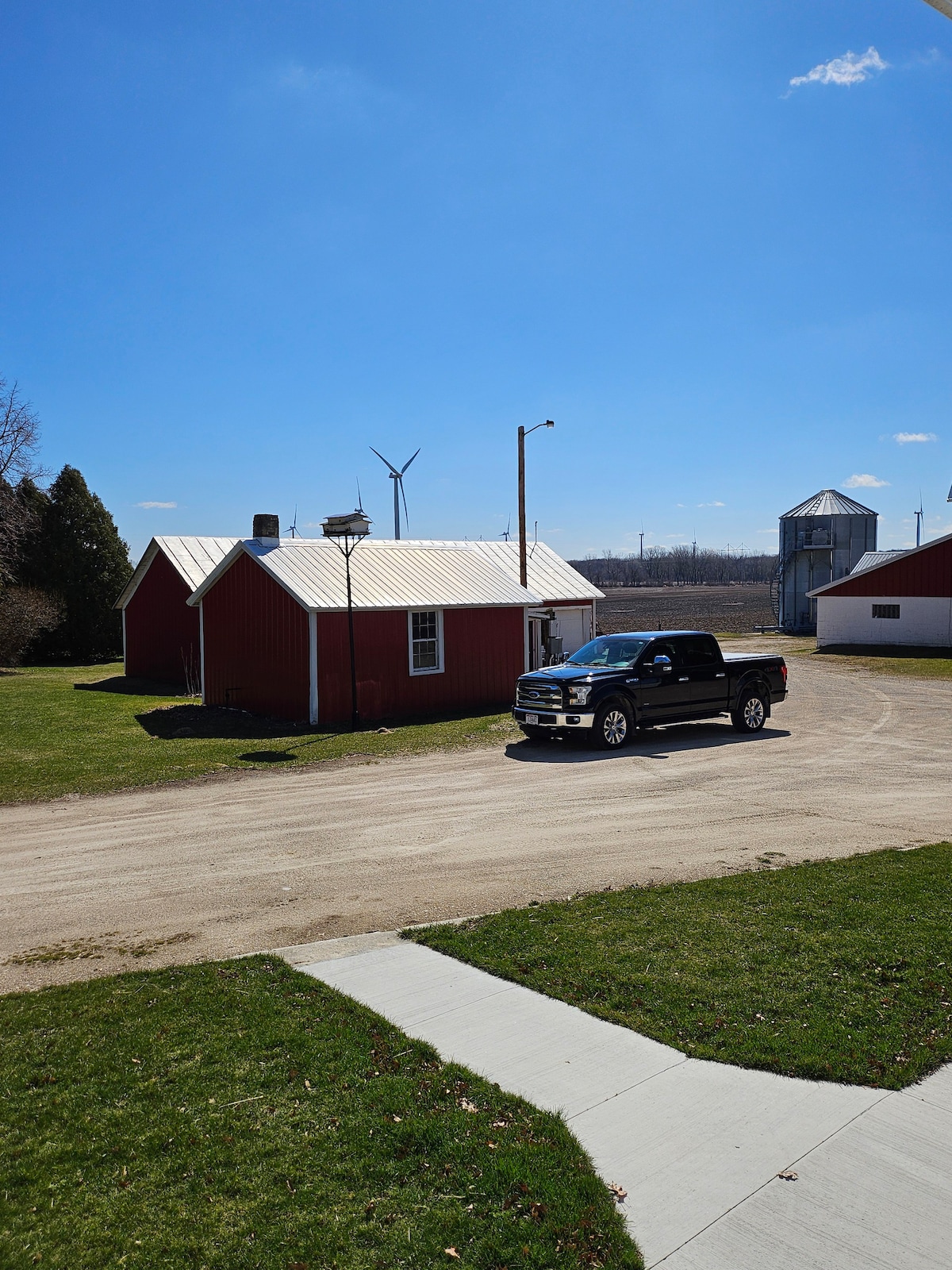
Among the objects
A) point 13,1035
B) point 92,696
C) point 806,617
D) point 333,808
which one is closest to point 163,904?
point 13,1035

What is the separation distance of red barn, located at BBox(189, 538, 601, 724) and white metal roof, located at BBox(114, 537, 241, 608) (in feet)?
16.4

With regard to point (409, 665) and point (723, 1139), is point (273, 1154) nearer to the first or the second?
point (723, 1139)

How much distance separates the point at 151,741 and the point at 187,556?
518 inches

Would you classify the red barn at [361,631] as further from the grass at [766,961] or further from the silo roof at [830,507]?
the silo roof at [830,507]

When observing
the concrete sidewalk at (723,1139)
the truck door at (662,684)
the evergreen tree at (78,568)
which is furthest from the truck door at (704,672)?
the evergreen tree at (78,568)

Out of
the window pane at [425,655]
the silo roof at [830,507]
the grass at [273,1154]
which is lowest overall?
the grass at [273,1154]

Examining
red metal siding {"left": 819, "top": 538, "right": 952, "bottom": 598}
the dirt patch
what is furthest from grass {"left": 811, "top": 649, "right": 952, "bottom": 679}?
the dirt patch

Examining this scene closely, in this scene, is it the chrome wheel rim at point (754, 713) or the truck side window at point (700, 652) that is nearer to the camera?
the truck side window at point (700, 652)

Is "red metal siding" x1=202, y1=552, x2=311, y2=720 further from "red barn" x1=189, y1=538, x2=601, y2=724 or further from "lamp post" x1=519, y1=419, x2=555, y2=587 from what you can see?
"lamp post" x1=519, y1=419, x2=555, y2=587

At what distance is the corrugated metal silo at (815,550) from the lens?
56969 millimetres

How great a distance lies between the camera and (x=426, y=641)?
73.3 feet

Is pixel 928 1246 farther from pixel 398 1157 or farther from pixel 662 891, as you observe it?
pixel 662 891

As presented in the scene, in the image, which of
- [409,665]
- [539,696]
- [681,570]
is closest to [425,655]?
[409,665]

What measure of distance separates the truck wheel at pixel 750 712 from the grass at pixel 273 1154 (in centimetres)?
1426
